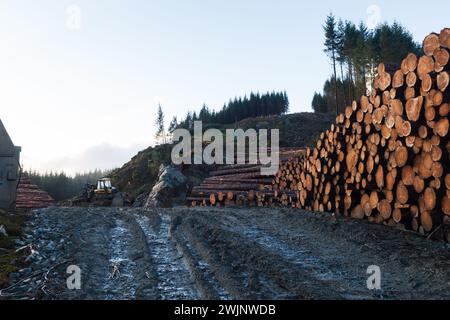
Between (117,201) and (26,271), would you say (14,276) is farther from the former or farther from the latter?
(117,201)

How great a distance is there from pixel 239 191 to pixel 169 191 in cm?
887

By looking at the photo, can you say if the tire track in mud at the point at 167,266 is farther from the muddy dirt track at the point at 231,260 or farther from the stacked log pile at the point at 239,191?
the stacked log pile at the point at 239,191

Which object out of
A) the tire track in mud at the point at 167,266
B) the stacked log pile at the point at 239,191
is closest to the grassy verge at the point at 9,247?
the tire track in mud at the point at 167,266

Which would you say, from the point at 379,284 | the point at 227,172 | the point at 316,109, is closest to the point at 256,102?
the point at 316,109

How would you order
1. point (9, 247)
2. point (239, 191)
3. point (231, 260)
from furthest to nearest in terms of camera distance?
point (239, 191) < point (9, 247) < point (231, 260)

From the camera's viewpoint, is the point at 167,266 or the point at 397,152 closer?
the point at 167,266

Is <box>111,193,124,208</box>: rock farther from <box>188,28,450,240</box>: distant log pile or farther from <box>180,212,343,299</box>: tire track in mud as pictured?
<box>180,212,343,299</box>: tire track in mud

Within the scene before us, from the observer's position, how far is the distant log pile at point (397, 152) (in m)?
7.40

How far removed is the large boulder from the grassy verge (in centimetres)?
1321

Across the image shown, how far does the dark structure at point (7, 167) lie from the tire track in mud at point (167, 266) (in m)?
5.58

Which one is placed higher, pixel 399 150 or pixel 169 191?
pixel 399 150

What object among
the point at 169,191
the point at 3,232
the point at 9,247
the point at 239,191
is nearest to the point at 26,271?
the point at 9,247

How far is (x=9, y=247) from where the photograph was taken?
788 cm

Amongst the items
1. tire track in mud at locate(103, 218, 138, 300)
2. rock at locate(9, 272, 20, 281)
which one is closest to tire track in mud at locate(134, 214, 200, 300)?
tire track in mud at locate(103, 218, 138, 300)
